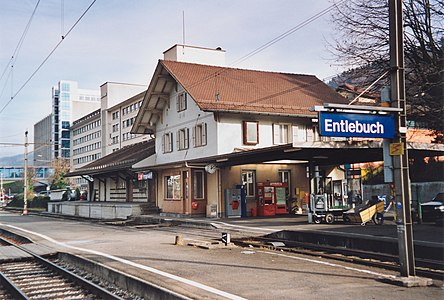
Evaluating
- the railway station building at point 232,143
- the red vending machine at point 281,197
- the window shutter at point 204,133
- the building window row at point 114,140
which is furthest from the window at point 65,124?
the red vending machine at point 281,197

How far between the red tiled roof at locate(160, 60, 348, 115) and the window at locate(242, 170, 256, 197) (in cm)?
355

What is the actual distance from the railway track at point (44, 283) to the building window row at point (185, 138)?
1625cm

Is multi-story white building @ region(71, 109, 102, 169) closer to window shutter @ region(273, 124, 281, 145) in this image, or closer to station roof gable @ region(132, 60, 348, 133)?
station roof gable @ region(132, 60, 348, 133)

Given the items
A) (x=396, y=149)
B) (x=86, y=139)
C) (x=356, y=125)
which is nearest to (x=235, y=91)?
(x=356, y=125)

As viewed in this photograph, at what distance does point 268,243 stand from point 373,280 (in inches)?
300

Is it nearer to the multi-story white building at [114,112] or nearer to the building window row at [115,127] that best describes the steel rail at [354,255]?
the multi-story white building at [114,112]

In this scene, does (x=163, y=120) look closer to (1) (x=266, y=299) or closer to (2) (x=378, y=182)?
(2) (x=378, y=182)

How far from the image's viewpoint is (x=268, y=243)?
17297mm

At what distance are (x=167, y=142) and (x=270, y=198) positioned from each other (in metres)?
9.60

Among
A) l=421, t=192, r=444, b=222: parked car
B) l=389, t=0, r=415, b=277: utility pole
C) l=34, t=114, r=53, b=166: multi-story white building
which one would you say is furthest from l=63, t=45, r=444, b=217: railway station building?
l=34, t=114, r=53, b=166: multi-story white building

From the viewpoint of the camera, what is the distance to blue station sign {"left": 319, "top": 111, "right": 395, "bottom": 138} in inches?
369

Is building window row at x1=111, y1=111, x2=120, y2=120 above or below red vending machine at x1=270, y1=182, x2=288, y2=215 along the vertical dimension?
above

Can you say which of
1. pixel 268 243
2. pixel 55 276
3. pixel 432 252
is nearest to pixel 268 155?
pixel 268 243

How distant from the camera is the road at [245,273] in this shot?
8.68m
